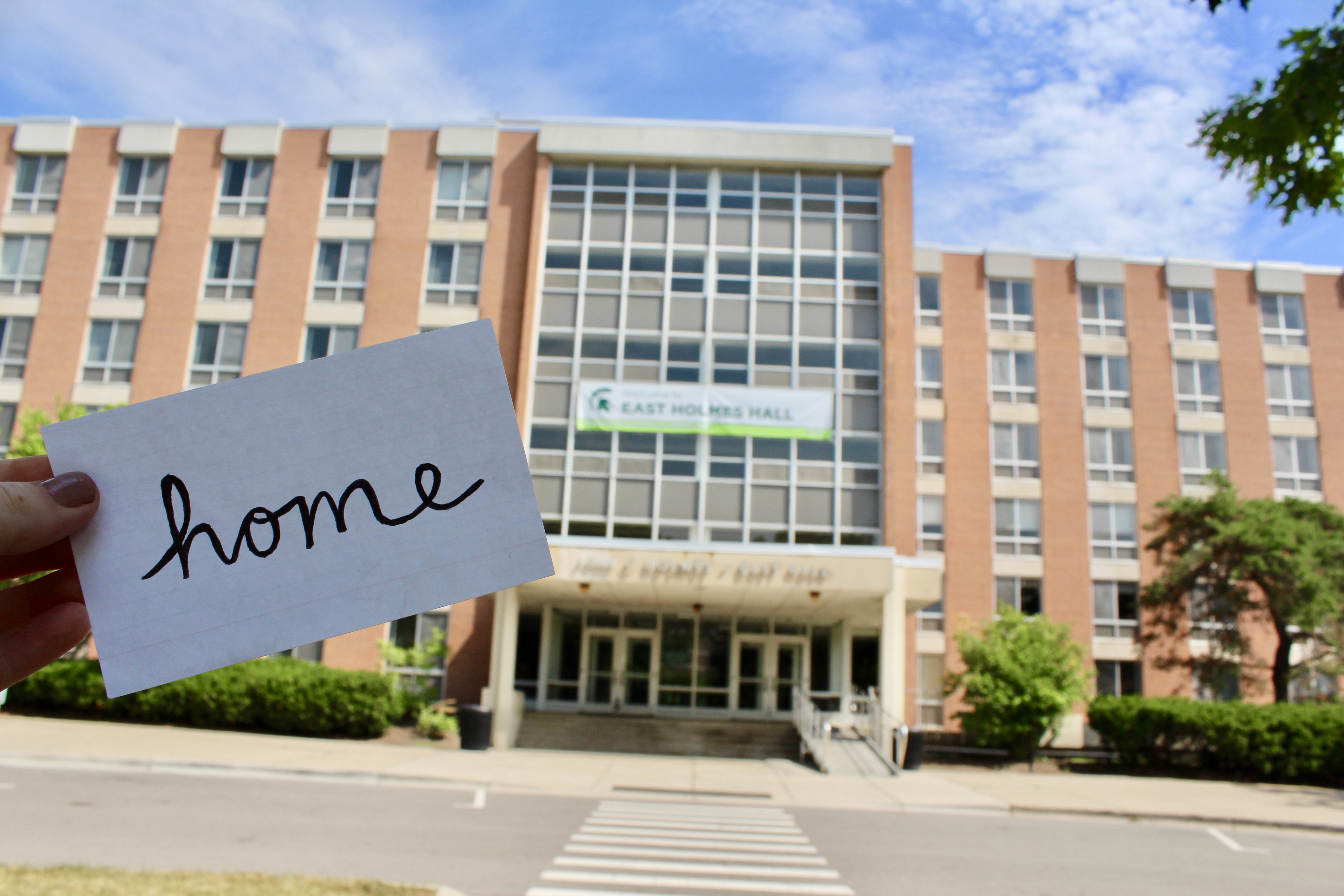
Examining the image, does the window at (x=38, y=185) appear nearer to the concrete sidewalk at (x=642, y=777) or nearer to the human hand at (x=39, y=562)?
the concrete sidewalk at (x=642, y=777)

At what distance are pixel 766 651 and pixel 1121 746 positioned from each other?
9.38m

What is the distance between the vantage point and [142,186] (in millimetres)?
27781

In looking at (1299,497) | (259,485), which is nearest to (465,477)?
(259,485)

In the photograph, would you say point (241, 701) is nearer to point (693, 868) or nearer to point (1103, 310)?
point (693, 868)

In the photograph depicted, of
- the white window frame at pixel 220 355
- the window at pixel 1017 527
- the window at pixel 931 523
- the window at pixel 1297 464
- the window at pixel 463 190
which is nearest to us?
the white window frame at pixel 220 355

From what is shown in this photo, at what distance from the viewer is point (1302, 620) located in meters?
23.9

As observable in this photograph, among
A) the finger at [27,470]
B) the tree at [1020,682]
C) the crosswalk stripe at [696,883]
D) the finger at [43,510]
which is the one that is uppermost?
the finger at [27,470]

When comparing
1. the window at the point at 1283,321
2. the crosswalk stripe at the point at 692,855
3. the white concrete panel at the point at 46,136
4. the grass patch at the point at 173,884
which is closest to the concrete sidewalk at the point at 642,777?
the crosswalk stripe at the point at 692,855

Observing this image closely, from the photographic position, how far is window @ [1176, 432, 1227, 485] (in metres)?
31.5

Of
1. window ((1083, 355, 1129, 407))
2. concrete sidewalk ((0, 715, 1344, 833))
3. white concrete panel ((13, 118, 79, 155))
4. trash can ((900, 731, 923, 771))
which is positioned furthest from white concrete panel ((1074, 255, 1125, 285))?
white concrete panel ((13, 118, 79, 155))

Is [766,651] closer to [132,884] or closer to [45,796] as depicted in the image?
[45,796]

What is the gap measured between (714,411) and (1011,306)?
15353 millimetres

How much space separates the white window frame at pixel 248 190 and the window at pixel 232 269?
0.90m

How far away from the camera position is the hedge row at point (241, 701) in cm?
1991
